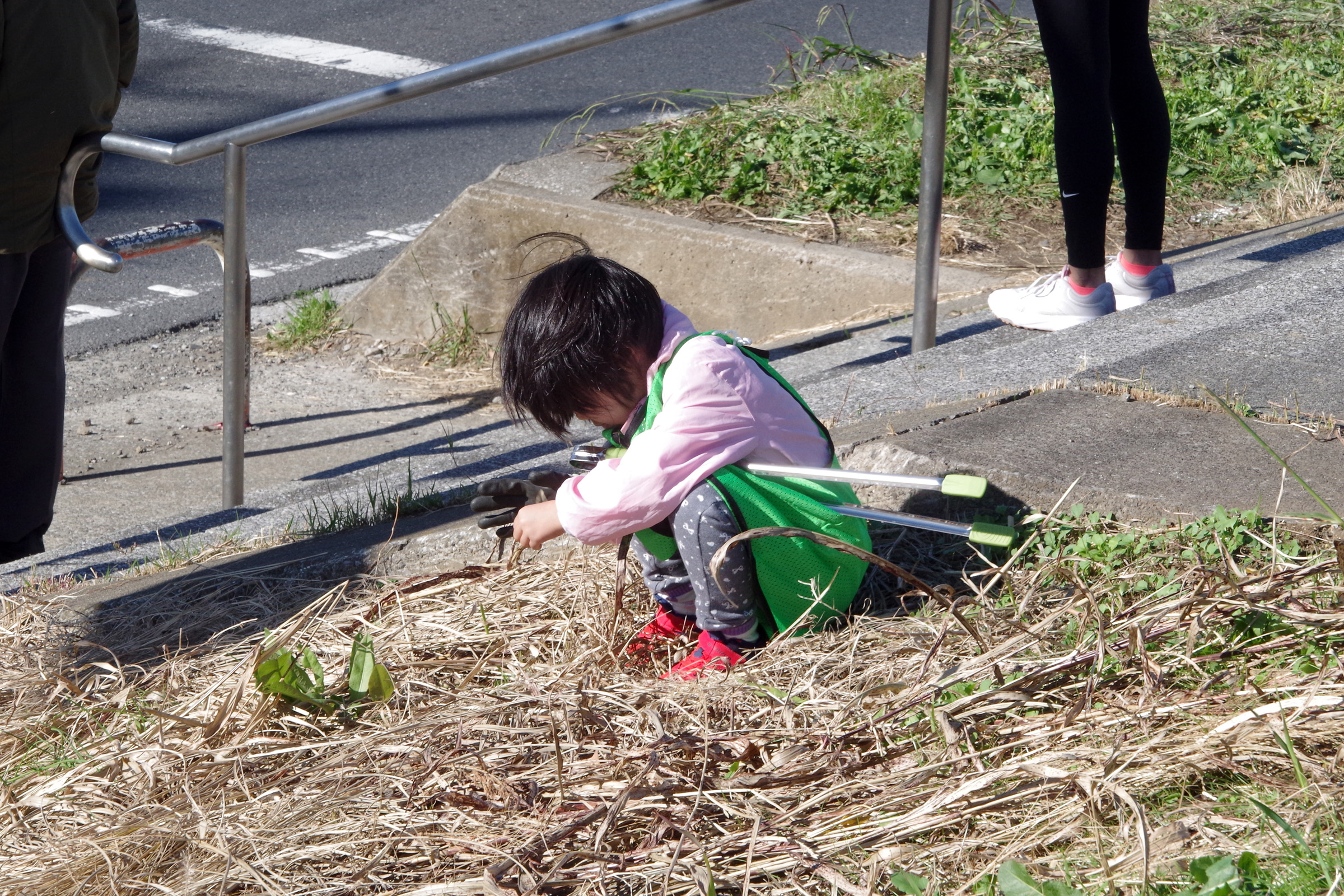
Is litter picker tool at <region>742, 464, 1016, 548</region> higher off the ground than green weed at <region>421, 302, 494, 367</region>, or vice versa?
litter picker tool at <region>742, 464, 1016, 548</region>

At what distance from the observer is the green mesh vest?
204 cm

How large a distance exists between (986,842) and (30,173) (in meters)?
2.59

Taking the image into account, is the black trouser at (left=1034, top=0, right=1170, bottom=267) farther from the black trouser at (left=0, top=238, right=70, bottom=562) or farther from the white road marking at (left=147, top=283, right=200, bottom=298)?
the white road marking at (left=147, top=283, right=200, bottom=298)

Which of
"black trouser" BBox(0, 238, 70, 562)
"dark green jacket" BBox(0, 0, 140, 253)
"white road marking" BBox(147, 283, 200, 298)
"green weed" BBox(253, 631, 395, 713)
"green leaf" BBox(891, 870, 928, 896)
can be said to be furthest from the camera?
"white road marking" BBox(147, 283, 200, 298)

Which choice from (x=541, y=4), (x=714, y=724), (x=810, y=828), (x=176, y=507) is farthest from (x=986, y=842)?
(x=541, y=4)

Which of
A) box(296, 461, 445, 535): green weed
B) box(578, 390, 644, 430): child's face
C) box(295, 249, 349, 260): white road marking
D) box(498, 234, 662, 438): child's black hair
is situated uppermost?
box(498, 234, 662, 438): child's black hair

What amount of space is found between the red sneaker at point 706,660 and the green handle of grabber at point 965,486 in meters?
0.46

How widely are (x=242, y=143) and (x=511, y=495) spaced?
1.61m

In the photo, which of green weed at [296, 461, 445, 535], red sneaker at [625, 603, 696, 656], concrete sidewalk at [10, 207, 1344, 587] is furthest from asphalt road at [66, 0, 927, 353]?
red sneaker at [625, 603, 696, 656]

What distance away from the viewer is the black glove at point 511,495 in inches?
90.4

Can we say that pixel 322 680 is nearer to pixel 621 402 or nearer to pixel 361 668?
pixel 361 668

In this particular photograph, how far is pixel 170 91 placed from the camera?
26.6 feet

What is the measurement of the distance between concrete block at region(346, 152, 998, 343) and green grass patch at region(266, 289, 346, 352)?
0.08 m

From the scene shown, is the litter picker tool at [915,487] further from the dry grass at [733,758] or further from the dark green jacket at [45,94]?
the dark green jacket at [45,94]
